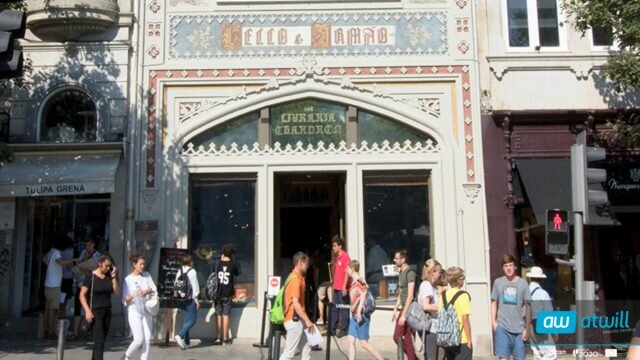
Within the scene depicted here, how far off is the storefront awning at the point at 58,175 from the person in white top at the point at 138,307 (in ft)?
10.9

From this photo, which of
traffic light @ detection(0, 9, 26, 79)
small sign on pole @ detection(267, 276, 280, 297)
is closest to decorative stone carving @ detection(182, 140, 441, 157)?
small sign on pole @ detection(267, 276, 280, 297)

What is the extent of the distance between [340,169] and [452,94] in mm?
2800

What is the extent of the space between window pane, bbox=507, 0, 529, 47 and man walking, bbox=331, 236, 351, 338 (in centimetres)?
572

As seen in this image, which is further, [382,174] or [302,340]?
[382,174]

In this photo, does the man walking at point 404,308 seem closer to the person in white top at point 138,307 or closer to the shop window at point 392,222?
the shop window at point 392,222

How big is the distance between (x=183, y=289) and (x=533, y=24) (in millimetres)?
9001

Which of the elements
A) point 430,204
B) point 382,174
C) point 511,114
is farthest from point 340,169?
point 511,114

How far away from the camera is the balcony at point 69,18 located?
12.5 metres

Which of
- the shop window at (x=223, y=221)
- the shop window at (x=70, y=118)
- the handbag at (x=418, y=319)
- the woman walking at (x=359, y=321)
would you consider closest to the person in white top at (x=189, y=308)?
the shop window at (x=223, y=221)

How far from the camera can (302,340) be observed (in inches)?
344

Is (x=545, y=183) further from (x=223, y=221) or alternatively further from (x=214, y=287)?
(x=214, y=287)

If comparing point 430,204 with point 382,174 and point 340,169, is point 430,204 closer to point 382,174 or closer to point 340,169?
point 382,174

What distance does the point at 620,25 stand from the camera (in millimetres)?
10656

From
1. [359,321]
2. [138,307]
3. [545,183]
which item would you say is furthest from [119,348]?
[545,183]
